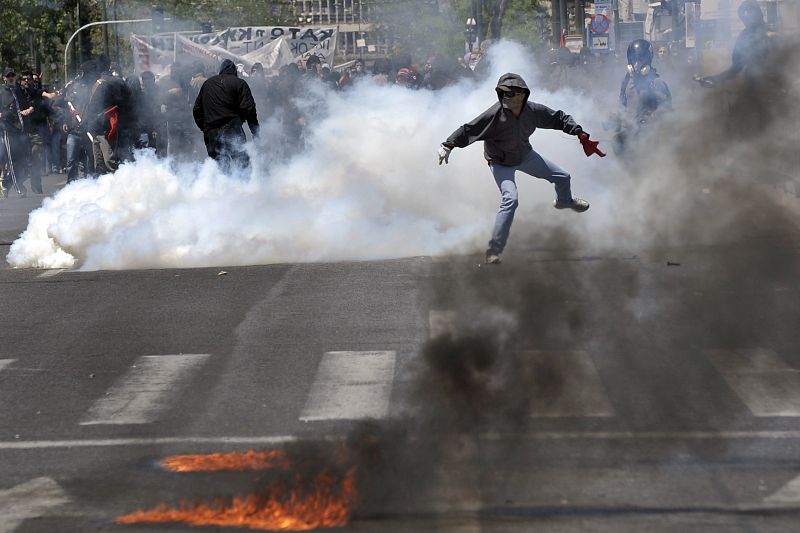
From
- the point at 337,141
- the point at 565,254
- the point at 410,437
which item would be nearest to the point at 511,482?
the point at 410,437

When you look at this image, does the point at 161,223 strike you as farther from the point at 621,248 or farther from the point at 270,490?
the point at 270,490

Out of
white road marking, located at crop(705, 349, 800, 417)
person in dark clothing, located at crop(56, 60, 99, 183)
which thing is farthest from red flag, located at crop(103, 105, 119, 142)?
white road marking, located at crop(705, 349, 800, 417)

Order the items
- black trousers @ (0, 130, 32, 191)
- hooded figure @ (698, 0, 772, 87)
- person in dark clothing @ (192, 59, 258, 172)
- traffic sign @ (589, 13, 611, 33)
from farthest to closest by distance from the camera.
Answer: traffic sign @ (589, 13, 611, 33) < black trousers @ (0, 130, 32, 191) < person in dark clothing @ (192, 59, 258, 172) < hooded figure @ (698, 0, 772, 87)

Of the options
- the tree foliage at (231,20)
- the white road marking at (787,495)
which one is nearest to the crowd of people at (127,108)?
the tree foliage at (231,20)

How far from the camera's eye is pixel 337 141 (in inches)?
560

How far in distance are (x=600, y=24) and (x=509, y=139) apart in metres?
21.6

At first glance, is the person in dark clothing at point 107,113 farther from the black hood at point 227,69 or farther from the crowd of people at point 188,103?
the black hood at point 227,69

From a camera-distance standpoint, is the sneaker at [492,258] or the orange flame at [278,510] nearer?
the orange flame at [278,510]

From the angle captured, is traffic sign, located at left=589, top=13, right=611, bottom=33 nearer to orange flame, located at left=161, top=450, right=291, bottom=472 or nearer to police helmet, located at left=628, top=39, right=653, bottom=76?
police helmet, located at left=628, top=39, right=653, bottom=76

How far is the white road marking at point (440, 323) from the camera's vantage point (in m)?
8.65

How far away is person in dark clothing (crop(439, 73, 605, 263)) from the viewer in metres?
11.5

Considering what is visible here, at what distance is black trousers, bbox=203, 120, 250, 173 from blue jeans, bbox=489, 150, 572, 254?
12.9 ft

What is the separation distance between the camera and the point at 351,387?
7.66m

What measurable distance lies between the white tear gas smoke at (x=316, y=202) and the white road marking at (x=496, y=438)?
6435mm
